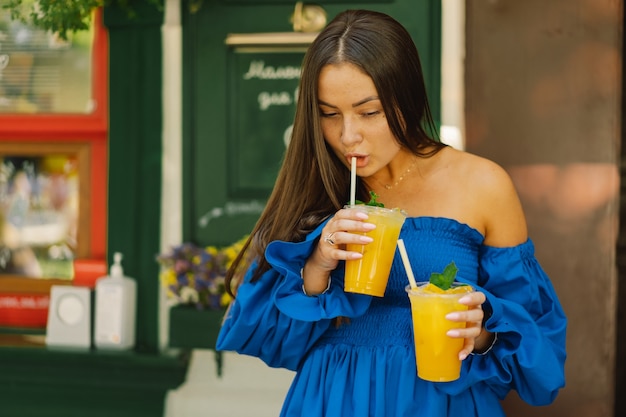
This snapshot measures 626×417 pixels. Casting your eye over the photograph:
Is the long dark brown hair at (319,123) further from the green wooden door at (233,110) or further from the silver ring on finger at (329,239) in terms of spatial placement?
the green wooden door at (233,110)

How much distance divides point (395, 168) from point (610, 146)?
4.93ft

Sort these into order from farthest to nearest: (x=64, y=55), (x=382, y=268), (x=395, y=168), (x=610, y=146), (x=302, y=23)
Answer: (x=64, y=55) < (x=302, y=23) < (x=610, y=146) < (x=395, y=168) < (x=382, y=268)

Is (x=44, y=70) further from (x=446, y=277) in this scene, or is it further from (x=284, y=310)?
(x=446, y=277)

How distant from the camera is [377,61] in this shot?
183cm

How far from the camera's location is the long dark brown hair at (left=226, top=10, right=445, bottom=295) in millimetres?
1842

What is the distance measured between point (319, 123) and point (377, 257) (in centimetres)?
35

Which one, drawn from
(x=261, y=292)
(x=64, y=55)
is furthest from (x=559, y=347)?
(x=64, y=55)

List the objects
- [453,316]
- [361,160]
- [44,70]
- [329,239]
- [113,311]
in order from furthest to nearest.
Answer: [44,70] → [113,311] → [361,160] → [329,239] → [453,316]

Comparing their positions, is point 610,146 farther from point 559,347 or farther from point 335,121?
point 335,121

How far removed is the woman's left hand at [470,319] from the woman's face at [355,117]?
1.33ft

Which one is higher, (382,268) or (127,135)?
(127,135)

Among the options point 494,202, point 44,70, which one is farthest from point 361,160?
point 44,70

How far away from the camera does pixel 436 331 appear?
1.70 metres

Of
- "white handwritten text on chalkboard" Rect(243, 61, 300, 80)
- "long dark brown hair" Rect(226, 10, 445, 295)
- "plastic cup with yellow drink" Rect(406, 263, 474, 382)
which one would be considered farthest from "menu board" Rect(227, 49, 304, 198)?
"plastic cup with yellow drink" Rect(406, 263, 474, 382)
